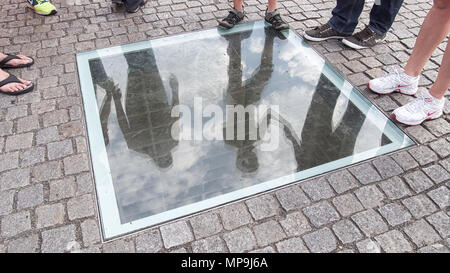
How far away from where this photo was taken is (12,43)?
392 centimetres

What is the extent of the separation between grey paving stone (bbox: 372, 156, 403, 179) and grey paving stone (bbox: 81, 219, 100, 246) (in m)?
2.12

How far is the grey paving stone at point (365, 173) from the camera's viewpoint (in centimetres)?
250

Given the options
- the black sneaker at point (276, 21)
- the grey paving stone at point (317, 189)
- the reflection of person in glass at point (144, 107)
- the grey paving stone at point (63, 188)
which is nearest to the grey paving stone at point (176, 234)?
the reflection of person in glass at point (144, 107)

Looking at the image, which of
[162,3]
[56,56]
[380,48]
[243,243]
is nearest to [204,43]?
[162,3]

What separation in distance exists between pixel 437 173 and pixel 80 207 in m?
2.68

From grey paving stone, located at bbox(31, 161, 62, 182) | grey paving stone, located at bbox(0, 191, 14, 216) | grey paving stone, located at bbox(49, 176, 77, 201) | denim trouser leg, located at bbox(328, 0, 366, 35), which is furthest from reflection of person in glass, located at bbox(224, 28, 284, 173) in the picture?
grey paving stone, located at bbox(0, 191, 14, 216)

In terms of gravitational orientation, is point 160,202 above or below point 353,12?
A: below

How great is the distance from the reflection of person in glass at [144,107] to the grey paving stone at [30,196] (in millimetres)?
623

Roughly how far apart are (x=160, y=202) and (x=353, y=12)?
3099 mm

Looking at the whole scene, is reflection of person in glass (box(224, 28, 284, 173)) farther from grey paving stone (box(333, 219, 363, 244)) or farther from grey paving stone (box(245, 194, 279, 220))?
grey paving stone (box(333, 219, 363, 244))

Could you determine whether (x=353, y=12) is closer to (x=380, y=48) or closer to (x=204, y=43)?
(x=380, y=48)

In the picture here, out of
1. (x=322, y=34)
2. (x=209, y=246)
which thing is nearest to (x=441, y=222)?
(x=209, y=246)

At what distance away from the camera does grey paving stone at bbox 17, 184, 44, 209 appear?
2322 mm

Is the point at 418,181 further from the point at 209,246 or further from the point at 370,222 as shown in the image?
the point at 209,246
